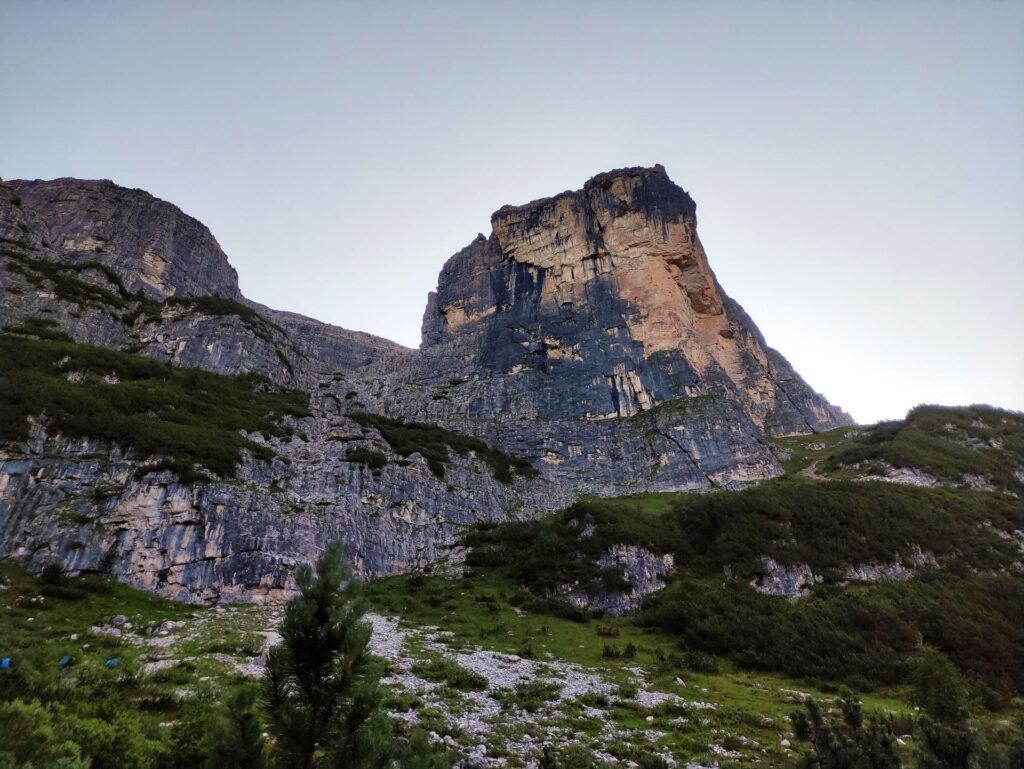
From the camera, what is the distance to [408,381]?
89.6 m

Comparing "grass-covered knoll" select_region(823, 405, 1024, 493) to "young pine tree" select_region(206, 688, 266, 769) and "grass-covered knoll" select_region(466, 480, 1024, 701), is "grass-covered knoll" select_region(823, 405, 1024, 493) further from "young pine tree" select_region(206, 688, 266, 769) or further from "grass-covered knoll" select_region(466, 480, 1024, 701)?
"young pine tree" select_region(206, 688, 266, 769)

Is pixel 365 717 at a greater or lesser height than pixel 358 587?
lesser

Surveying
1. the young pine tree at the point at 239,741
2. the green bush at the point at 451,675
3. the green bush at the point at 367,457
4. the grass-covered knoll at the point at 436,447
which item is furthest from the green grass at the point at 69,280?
the young pine tree at the point at 239,741

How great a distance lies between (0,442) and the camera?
80.8 feet

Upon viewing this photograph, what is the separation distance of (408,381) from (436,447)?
38089 millimetres

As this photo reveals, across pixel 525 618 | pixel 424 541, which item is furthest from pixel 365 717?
pixel 424 541

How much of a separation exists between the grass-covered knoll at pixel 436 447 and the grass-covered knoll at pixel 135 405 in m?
8.47

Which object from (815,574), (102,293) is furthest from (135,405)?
(815,574)

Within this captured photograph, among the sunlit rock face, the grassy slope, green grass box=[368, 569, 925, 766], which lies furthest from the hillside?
the sunlit rock face

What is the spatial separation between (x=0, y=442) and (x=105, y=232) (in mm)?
63670

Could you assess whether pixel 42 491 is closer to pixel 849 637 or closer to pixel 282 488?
pixel 282 488

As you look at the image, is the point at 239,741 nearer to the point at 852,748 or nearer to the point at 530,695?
the point at 852,748

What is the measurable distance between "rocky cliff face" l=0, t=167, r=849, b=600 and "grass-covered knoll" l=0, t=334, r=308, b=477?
49.5 inches

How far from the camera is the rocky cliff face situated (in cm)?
2614
